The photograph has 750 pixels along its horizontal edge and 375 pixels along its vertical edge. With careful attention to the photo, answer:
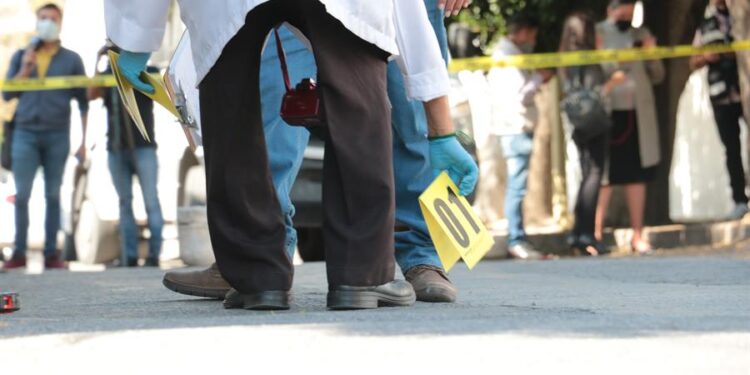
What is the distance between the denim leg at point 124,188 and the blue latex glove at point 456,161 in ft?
22.7

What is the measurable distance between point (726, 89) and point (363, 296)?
345 inches

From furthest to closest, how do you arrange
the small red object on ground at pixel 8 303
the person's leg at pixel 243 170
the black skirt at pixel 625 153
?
the black skirt at pixel 625 153 < the small red object on ground at pixel 8 303 < the person's leg at pixel 243 170

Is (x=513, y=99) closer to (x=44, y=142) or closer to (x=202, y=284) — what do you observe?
(x=44, y=142)

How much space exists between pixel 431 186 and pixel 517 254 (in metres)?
7.18

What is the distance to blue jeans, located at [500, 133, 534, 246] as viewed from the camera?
507 inches

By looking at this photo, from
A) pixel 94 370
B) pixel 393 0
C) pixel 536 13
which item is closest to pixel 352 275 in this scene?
pixel 393 0

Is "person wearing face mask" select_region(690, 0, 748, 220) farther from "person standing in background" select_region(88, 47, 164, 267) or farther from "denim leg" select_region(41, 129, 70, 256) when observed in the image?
"denim leg" select_region(41, 129, 70, 256)

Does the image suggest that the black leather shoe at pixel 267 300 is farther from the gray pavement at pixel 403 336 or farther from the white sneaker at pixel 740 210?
the white sneaker at pixel 740 210

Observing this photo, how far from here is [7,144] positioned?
12.6 m

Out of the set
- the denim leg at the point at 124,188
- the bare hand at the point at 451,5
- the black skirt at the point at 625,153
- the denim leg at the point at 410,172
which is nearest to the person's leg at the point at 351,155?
A: the denim leg at the point at 410,172

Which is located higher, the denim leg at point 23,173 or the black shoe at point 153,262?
the denim leg at point 23,173

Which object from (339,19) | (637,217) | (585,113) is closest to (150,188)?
(585,113)

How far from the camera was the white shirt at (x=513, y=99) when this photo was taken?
1294 centimetres

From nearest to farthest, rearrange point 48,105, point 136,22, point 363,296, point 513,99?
1. point 363,296
2. point 136,22
3. point 48,105
4. point 513,99
